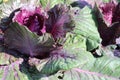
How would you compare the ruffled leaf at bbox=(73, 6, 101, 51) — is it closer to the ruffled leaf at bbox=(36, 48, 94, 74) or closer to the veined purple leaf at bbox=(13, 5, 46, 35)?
the ruffled leaf at bbox=(36, 48, 94, 74)

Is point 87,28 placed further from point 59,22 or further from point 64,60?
point 64,60

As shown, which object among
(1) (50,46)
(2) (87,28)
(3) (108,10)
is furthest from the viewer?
(3) (108,10)

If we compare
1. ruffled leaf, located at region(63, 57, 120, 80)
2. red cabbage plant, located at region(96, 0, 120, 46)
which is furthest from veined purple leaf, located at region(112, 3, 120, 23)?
ruffled leaf, located at region(63, 57, 120, 80)

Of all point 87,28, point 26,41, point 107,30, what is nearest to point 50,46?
point 26,41

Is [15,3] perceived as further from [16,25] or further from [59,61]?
[59,61]

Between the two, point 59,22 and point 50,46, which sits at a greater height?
point 59,22
